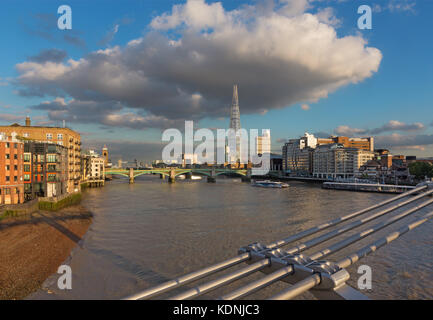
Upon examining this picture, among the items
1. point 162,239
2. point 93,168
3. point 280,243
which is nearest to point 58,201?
point 162,239

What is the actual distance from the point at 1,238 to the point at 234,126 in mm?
130351

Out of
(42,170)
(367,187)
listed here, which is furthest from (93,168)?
(367,187)

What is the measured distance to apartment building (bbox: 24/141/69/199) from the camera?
28.7 m

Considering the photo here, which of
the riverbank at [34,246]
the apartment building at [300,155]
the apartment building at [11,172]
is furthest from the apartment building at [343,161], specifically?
the apartment building at [11,172]

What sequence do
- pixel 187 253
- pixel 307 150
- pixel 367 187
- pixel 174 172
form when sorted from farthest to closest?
pixel 307 150 < pixel 174 172 < pixel 367 187 < pixel 187 253

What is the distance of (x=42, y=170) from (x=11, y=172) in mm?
4563

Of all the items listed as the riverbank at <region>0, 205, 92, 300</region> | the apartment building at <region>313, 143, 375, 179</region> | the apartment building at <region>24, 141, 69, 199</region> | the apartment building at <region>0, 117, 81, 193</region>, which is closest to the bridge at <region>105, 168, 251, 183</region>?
the apartment building at <region>0, 117, 81, 193</region>

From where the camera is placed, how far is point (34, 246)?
15039mm

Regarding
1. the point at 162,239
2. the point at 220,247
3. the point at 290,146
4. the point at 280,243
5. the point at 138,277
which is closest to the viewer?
the point at 280,243

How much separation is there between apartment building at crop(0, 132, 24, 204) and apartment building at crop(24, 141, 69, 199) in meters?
1.27

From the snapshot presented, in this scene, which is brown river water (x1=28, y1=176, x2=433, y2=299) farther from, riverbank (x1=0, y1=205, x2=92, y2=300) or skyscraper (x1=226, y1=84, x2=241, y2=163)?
skyscraper (x1=226, y1=84, x2=241, y2=163)

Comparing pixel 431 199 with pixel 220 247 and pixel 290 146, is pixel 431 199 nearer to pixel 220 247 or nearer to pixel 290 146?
pixel 220 247

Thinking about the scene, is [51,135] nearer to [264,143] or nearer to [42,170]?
[42,170]
